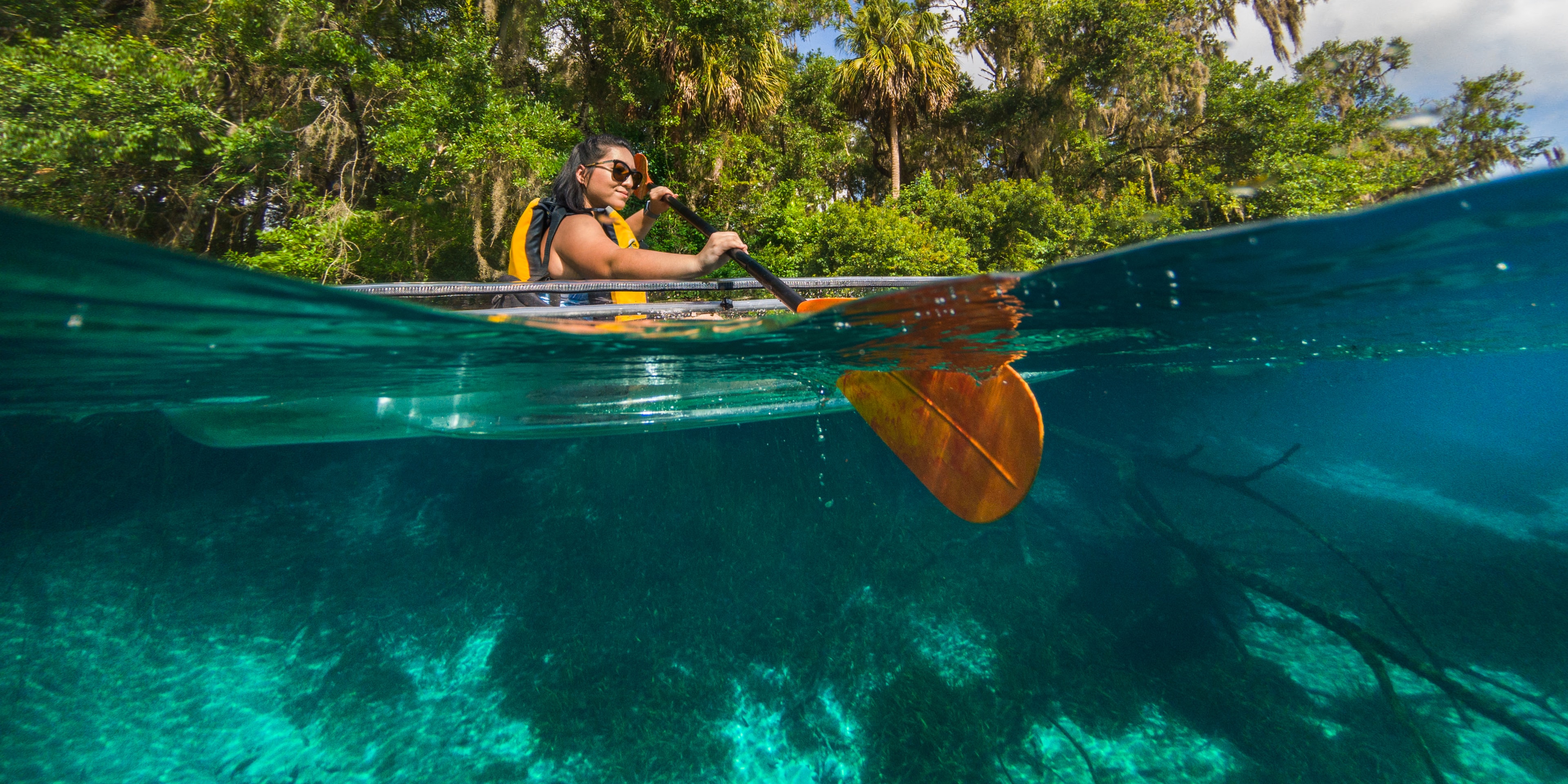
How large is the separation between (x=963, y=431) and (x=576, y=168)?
2747 millimetres

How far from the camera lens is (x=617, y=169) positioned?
326cm

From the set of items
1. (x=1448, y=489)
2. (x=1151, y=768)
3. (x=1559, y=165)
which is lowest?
(x=1448, y=489)

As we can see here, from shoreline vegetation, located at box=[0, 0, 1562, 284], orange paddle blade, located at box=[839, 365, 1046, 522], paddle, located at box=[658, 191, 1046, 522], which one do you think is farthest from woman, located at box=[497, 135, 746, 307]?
shoreline vegetation, located at box=[0, 0, 1562, 284]

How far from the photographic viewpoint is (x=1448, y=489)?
40.2 feet

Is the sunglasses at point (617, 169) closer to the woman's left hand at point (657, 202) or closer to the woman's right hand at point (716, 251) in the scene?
the woman's left hand at point (657, 202)

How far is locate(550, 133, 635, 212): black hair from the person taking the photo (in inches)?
127

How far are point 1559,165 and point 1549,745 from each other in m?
4.98

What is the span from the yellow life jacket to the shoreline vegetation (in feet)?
23.6

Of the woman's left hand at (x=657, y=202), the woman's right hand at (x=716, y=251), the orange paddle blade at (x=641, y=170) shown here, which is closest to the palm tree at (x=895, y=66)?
the woman's left hand at (x=657, y=202)

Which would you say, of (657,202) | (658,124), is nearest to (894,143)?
(658,124)

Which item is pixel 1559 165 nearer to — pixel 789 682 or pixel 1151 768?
pixel 1151 768

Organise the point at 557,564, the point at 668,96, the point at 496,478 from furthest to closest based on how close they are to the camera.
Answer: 1. the point at 668,96
2. the point at 496,478
3. the point at 557,564

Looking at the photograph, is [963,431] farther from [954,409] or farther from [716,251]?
[716,251]

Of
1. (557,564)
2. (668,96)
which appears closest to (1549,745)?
(557,564)
